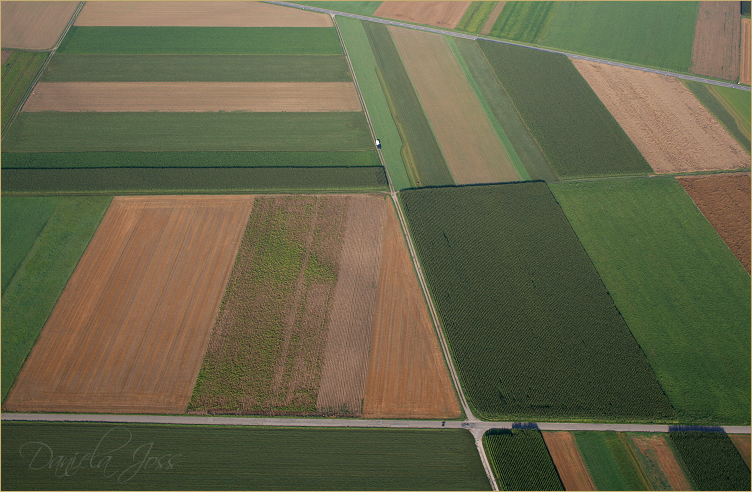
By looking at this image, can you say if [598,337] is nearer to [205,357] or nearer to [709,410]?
[709,410]

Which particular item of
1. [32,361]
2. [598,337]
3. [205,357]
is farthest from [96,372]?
[598,337]

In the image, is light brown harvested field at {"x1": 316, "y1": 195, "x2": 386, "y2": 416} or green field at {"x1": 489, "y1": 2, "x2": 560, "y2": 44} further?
green field at {"x1": 489, "y1": 2, "x2": 560, "y2": 44}

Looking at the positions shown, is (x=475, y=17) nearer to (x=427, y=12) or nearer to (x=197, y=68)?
(x=427, y=12)

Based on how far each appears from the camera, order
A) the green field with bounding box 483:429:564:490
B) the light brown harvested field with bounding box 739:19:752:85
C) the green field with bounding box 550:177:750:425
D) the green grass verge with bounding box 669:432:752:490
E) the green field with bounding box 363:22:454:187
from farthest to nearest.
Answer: the light brown harvested field with bounding box 739:19:752:85, the green field with bounding box 363:22:454:187, the green field with bounding box 550:177:750:425, the green grass verge with bounding box 669:432:752:490, the green field with bounding box 483:429:564:490

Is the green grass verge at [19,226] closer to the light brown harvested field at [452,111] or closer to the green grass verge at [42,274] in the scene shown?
the green grass verge at [42,274]

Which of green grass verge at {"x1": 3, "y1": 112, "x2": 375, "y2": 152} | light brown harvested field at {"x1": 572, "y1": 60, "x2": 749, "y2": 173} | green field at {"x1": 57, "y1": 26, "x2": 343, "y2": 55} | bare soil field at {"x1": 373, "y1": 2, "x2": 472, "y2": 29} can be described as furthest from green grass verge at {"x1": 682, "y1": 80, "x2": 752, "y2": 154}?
green field at {"x1": 57, "y1": 26, "x2": 343, "y2": 55}

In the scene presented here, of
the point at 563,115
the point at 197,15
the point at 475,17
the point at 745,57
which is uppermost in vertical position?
the point at 197,15

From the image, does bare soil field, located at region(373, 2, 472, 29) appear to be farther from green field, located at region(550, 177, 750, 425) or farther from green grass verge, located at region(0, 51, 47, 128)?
green grass verge, located at region(0, 51, 47, 128)

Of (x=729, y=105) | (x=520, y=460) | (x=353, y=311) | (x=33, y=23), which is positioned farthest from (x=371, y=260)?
(x=33, y=23)
